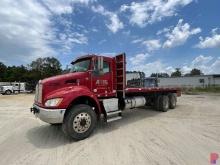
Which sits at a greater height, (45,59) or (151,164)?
(45,59)

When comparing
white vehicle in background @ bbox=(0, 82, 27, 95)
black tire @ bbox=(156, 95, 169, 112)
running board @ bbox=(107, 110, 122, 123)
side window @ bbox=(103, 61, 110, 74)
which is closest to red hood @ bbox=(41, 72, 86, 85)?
side window @ bbox=(103, 61, 110, 74)

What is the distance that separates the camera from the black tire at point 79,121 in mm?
6391

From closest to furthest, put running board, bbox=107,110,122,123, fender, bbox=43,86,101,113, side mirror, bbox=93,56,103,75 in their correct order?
fender, bbox=43,86,101,113 < side mirror, bbox=93,56,103,75 < running board, bbox=107,110,122,123

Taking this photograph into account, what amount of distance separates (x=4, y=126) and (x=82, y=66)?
4.26 meters

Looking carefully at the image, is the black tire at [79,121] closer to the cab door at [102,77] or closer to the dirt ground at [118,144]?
the dirt ground at [118,144]

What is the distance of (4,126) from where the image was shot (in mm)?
8766

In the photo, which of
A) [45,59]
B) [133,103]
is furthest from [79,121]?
[45,59]

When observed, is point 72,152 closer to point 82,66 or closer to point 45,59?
point 82,66

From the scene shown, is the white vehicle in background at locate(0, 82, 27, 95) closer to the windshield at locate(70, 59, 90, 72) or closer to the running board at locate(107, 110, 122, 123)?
the windshield at locate(70, 59, 90, 72)

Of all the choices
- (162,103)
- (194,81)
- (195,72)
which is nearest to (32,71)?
(194,81)

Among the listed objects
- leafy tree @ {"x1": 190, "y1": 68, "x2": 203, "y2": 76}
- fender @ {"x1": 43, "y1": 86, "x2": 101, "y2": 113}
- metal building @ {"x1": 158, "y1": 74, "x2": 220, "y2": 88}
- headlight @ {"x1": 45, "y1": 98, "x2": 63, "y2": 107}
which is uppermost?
leafy tree @ {"x1": 190, "y1": 68, "x2": 203, "y2": 76}

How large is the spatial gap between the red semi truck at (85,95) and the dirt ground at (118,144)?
60 centimetres

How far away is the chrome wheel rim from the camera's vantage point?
6531mm

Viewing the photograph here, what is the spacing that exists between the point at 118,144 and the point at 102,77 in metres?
2.73
